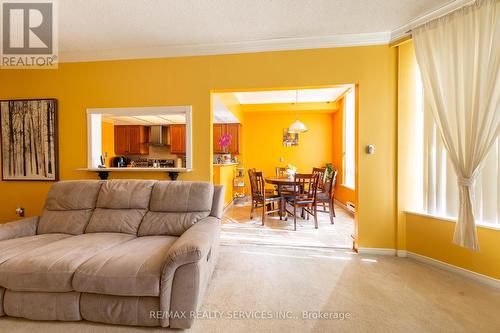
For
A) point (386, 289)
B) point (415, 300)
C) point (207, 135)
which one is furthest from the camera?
point (207, 135)

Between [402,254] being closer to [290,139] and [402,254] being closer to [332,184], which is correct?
[332,184]

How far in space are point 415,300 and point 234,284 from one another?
158cm

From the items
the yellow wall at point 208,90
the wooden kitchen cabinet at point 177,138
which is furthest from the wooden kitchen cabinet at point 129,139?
the yellow wall at point 208,90

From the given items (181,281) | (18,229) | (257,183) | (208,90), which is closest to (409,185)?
(257,183)

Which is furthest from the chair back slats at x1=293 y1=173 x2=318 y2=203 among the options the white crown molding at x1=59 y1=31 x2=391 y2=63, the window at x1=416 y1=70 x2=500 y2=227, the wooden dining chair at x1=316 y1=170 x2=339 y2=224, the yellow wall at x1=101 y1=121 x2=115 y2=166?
the yellow wall at x1=101 y1=121 x2=115 y2=166

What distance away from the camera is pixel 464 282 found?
6.77 ft

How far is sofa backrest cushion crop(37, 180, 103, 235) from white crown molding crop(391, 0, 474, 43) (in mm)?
3886

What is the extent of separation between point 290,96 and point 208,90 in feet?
10.2

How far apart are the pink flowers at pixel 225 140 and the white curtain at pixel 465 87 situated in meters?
4.46

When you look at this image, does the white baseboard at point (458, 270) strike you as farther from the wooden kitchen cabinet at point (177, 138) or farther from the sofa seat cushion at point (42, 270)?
the wooden kitchen cabinet at point (177, 138)

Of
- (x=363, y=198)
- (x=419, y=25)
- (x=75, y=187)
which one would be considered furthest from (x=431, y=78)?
(x=75, y=187)

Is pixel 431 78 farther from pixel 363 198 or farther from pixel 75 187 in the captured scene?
pixel 75 187

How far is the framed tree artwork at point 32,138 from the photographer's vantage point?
3053 millimetres

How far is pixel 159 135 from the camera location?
628 centimetres
